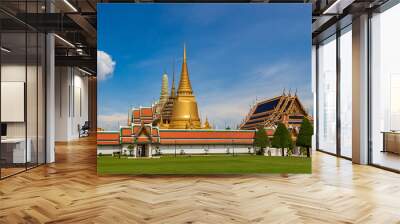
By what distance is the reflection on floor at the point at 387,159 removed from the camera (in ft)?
24.7

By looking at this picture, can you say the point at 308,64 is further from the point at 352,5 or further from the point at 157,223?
the point at 157,223

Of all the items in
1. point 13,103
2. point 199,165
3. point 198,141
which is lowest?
point 199,165

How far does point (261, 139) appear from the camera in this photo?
697cm

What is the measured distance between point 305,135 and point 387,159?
7.46 feet

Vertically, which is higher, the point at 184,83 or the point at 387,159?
the point at 184,83

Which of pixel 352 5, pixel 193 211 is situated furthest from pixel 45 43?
pixel 352 5

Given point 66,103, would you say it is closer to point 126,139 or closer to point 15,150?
point 15,150

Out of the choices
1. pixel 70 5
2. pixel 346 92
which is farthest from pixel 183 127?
pixel 346 92

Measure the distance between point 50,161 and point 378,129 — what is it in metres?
7.27

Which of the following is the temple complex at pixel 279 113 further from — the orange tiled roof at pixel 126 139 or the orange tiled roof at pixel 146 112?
the orange tiled roof at pixel 126 139

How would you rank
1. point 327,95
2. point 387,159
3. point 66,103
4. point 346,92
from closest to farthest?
1. point 387,159
2. point 346,92
3. point 327,95
4. point 66,103

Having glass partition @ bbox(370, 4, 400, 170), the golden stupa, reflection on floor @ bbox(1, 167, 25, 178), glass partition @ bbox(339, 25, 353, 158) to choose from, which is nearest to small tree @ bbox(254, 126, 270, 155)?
the golden stupa

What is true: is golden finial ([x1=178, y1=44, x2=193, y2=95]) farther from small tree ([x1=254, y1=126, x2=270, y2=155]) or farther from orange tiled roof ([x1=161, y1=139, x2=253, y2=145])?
small tree ([x1=254, y1=126, x2=270, y2=155])

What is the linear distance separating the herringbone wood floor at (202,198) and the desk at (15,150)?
0.33 m
